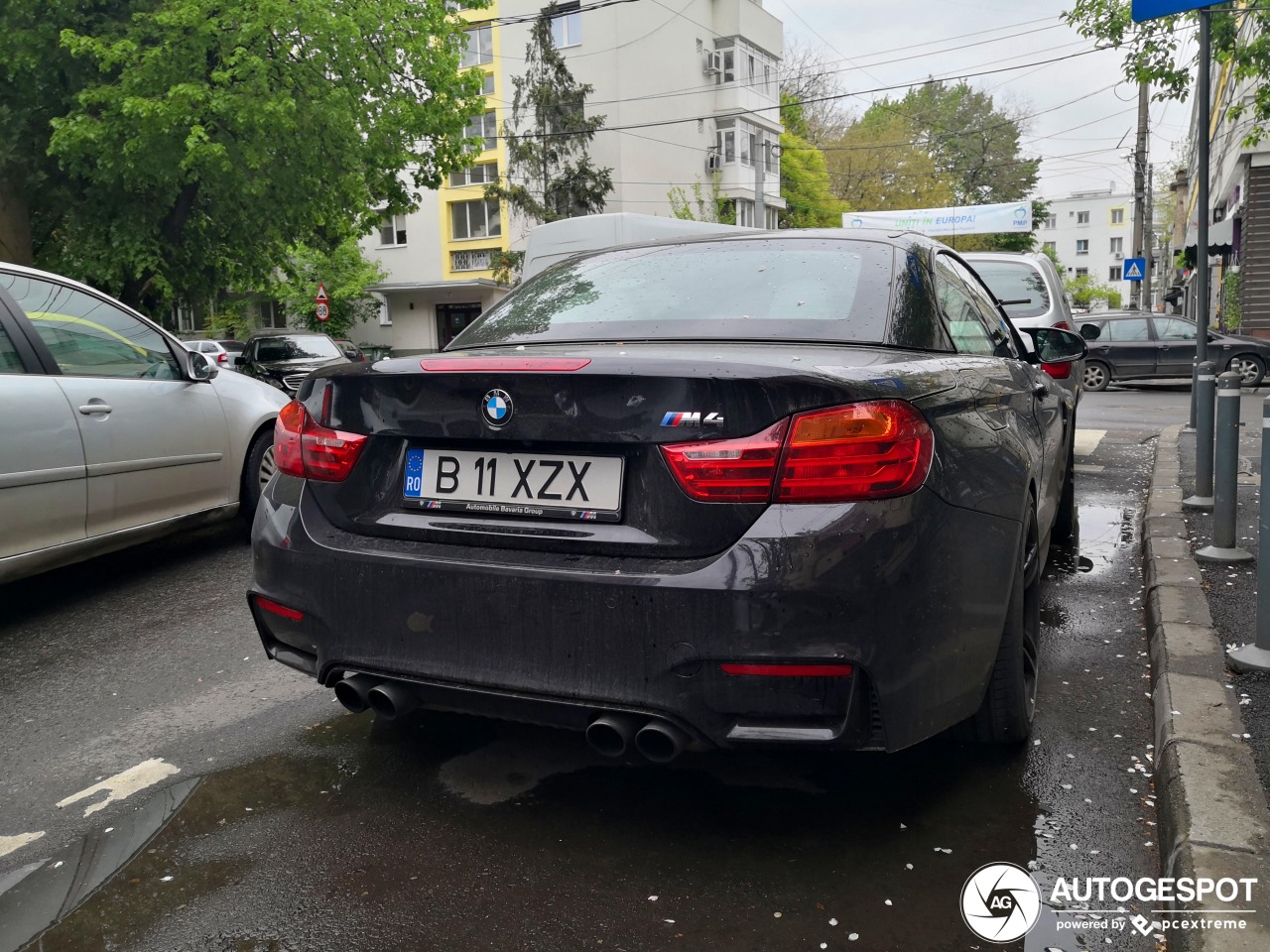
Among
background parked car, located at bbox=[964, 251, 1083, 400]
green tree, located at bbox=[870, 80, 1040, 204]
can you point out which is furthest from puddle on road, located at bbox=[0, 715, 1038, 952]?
green tree, located at bbox=[870, 80, 1040, 204]

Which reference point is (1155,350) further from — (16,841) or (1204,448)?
(16,841)

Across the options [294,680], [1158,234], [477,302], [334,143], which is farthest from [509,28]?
[1158,234]

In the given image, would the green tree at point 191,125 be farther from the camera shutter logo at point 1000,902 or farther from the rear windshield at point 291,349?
the camera shutter logo at point 1000,902

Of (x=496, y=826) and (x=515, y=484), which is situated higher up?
(x=515, y=484)

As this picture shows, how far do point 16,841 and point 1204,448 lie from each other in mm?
6595

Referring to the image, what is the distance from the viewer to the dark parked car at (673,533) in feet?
7.72

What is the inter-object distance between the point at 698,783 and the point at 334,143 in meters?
15.7

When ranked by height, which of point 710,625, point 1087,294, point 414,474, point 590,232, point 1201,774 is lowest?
point 1201,774

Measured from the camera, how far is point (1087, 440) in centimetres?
1180

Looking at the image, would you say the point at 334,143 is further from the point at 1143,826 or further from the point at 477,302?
the point at 477,302

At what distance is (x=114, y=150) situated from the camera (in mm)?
14758

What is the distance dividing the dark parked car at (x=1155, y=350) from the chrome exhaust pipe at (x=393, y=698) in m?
19.3

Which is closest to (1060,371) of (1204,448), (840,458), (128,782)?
(1204,448)

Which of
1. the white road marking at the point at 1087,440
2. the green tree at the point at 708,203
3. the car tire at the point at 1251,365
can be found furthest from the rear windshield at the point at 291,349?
the green tree at the point at 708,203
